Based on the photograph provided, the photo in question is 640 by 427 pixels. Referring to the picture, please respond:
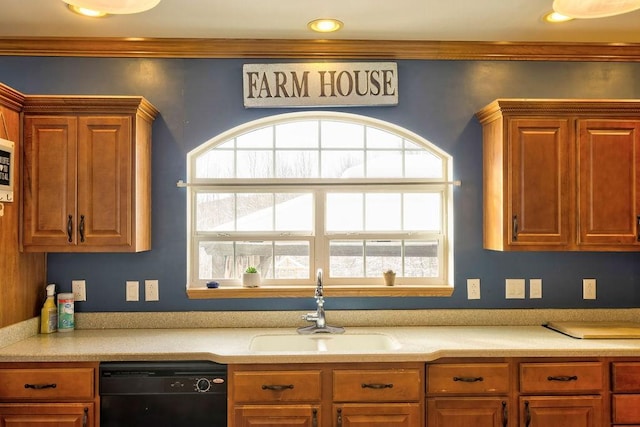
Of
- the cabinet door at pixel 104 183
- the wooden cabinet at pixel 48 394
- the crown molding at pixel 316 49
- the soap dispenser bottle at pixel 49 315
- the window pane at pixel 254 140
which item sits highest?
the crown molding at pixel 316 49

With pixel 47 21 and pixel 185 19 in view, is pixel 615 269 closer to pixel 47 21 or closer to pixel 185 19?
pixel 185 19

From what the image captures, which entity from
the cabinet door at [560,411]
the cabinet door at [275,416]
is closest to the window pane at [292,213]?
the cabinet door at [275,416]

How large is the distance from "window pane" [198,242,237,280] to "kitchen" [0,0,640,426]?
0.50 ft

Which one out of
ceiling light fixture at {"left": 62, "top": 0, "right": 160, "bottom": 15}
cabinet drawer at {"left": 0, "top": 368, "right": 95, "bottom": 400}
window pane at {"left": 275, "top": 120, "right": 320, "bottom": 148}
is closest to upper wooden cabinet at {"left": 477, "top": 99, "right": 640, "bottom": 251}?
window pane at {"left": 275, "top": 120, "right": 320, "bottom": 148}

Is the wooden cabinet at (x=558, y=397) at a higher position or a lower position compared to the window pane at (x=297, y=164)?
lower

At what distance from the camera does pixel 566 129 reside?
2.68m

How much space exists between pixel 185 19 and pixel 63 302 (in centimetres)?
172

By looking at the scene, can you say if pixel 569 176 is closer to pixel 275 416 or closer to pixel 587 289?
pixel 587 289

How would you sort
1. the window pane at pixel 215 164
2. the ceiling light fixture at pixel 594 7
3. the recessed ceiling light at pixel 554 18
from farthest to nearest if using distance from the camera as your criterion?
the window pane at pixel 215 164, the recessed ceiling light at pixel 554 18, the ceiling light fixture at pixel 594 7

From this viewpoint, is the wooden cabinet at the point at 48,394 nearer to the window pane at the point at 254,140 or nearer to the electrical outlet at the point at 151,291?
the electrical outlet at the point at 151,291

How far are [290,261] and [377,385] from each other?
1.02m

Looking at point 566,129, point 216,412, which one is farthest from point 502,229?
A: point 216,412

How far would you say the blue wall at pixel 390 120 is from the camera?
292cm

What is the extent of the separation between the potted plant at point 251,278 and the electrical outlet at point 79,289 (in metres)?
0.94
